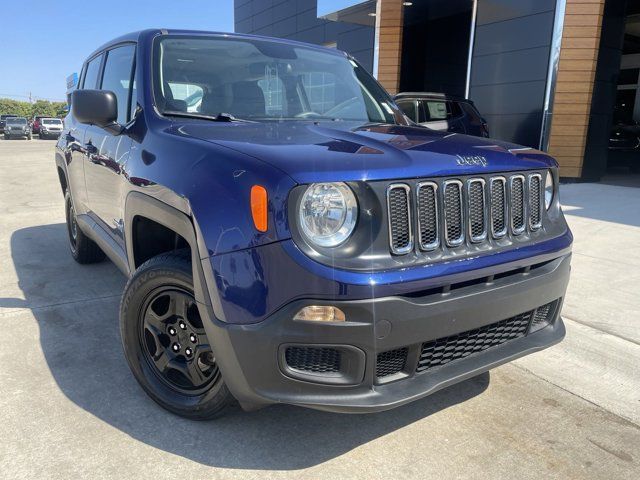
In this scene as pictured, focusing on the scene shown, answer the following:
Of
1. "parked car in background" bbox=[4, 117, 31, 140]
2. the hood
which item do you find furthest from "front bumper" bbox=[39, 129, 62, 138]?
the hood

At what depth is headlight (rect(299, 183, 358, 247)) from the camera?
1.85 meters

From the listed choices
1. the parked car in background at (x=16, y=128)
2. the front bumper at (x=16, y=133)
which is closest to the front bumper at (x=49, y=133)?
the parked car in background at (x=16, y=128)

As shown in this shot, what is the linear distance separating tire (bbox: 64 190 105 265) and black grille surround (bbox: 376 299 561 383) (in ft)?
11.9

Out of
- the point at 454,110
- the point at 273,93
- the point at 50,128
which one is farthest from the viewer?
the point at 50,128

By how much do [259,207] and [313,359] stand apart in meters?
0.60

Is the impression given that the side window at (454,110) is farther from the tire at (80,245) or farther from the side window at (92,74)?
the tire at (80,245)

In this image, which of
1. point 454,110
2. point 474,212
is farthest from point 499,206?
point 454,110

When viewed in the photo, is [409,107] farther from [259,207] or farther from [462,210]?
[259,207]

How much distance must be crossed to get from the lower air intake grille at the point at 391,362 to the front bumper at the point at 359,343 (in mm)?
23

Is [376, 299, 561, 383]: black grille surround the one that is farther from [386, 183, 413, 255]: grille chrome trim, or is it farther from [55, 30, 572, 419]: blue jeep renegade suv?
[386, 183, 413, 255]: grille chrome trim

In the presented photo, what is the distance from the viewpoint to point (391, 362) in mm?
2008

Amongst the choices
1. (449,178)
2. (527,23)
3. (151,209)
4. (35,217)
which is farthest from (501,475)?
(527,23)

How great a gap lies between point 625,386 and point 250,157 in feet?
8.31

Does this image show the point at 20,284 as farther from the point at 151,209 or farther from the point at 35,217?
the point at 35,217
